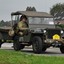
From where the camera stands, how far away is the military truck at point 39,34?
2166 cm

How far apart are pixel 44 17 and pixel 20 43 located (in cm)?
216

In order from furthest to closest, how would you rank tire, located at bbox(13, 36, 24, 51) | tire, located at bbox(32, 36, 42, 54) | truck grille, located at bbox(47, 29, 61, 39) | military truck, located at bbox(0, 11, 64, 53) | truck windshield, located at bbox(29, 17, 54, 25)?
truck windshield, located at bbox(29, 17, 54, 25) < tire, located at bbox(13, 36, 24, 51) < truck grille, located at bbox(47, 29, 61, 39) < military truck, located at bbox(0, 11, 64, 53) < tire, located at bbox(32, 36, 42, 54)

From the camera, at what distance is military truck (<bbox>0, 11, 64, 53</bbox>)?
21656 millimetres

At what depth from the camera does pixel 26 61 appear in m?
14.0

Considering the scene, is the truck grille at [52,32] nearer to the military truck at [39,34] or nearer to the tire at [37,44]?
the military truck at [39,34]

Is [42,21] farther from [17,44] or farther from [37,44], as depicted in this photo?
[37,44]

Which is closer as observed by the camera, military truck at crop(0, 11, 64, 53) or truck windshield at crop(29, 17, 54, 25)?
military truck at crop(0, 11, 64, 53)

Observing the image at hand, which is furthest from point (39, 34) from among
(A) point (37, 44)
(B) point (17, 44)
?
(B) point (17, 44)

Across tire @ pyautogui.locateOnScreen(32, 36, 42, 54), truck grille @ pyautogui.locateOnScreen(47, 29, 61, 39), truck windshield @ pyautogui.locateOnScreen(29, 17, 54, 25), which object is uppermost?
truck windshield @ pyautogui.locateOnScreen(29, 17, 54, 25)

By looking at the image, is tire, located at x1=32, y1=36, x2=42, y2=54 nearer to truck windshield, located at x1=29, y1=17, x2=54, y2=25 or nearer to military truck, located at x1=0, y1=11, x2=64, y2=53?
military truck, located at x1=0, y1=11, x2=64, y2=53

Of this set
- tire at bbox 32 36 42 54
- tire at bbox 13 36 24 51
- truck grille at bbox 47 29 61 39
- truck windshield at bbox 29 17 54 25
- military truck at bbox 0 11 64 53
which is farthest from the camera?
truck windshield at bbox 29 17 54 25

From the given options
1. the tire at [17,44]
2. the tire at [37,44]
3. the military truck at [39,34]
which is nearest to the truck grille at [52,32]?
the military truck at [39,34]

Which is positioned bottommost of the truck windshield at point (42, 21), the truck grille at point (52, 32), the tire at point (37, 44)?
the tire at point (37, 44)

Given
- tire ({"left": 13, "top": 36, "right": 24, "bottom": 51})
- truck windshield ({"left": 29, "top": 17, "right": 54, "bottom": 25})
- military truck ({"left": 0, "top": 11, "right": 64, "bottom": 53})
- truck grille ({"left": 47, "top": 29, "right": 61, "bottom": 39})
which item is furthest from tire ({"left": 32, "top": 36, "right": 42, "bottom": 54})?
truck windshield ({"left": 29, "top": 17, "right": 54, "bottom": 25})
